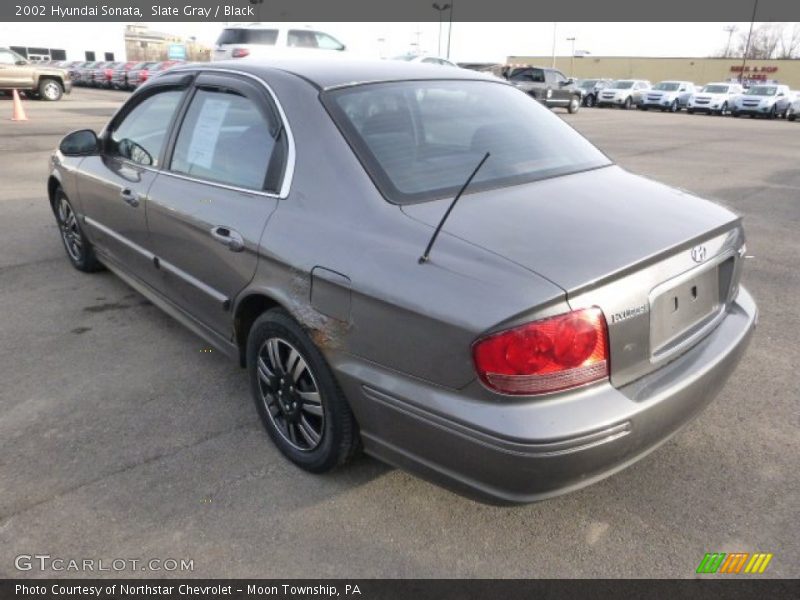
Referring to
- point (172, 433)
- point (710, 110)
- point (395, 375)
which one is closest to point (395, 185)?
point (395, 375)

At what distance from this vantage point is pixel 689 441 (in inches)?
117

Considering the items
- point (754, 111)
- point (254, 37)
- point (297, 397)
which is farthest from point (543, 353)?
point (754, 111)

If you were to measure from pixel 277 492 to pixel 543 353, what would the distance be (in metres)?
1.34

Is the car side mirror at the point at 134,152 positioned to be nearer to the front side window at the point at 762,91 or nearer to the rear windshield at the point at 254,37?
the rear windshield at the point at 254,37

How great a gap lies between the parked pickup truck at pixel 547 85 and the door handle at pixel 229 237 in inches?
1071

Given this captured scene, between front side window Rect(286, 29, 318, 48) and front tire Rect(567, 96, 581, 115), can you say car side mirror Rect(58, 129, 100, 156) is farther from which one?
front tire Rect(567, 96, 581, 115)

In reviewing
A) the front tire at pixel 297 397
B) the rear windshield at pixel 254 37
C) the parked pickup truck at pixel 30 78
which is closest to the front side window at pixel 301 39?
the rear windshield at pixel 254 37

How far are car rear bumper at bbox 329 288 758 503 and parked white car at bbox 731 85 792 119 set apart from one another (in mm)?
36548

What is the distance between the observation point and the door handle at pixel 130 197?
3671mm

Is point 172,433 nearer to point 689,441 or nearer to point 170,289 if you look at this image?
point 170,289

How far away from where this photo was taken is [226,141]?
3104mm

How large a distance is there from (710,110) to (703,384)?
126 ft

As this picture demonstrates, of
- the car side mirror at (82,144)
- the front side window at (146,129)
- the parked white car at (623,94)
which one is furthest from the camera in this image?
the parked white car at (623,94)

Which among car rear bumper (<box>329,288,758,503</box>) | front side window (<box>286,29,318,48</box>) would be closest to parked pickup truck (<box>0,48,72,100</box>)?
front side window (<box>286,29,318,48</box>)
